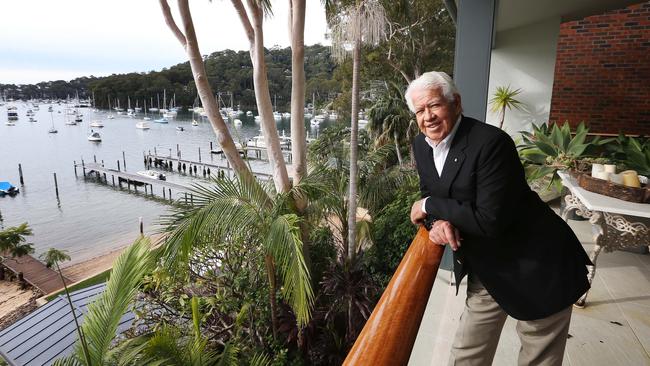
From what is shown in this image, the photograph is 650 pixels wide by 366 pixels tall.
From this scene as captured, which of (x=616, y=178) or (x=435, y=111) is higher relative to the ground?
(x=435, y=111)

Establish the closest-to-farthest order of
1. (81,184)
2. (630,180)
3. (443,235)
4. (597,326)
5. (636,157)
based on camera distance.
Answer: (443,235) < (630,180) < (597,326) < (636,157) < (81,184)

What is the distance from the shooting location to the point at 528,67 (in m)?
5.84

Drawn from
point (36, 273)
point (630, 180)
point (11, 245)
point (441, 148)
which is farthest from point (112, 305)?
point (11, 245)

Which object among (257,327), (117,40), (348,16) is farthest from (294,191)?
→ (117,40)

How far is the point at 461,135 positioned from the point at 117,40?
9504 centimetres

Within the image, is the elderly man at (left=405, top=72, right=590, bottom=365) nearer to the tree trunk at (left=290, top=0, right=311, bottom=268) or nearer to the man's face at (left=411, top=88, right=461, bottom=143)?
the man's face at (left=411, top=88, right=461, bottom=143)

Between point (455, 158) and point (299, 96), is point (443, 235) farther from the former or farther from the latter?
point (299, 96)

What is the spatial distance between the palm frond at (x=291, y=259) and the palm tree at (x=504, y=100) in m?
4.09

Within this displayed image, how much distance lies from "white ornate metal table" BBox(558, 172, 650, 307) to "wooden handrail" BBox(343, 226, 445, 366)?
5.99 ft

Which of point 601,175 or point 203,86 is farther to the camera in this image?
point 203,86

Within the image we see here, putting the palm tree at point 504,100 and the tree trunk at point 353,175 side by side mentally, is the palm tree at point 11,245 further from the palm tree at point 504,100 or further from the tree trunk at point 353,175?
A: the palm tree at point 504,100

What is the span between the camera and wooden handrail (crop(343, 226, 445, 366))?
428 millimetres

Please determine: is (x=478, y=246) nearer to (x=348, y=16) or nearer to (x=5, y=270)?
(x=348, y=16)

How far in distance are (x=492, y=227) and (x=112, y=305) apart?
278 centimetres
